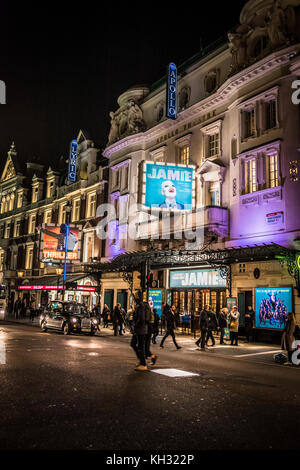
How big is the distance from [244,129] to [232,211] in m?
4.62

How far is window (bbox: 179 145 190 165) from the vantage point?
26.9m

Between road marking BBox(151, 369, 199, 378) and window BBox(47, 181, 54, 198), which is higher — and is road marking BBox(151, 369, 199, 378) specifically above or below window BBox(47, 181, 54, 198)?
below

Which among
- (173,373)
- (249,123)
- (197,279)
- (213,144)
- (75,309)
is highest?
(249,123)

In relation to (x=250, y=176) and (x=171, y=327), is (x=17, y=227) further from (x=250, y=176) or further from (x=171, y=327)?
(x=171, y=327)

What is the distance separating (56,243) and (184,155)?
1402 centimetres

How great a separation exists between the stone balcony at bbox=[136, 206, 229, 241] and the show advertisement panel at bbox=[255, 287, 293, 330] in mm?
4232

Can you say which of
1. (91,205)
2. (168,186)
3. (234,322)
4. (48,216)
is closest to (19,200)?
(48,216)

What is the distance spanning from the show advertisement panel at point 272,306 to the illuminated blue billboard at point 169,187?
735cm

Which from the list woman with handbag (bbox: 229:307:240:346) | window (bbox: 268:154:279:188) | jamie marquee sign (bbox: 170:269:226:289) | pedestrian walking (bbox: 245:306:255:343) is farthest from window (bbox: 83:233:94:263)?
woman with handbag (bbox: 229:307:240:346)

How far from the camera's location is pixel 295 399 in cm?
740

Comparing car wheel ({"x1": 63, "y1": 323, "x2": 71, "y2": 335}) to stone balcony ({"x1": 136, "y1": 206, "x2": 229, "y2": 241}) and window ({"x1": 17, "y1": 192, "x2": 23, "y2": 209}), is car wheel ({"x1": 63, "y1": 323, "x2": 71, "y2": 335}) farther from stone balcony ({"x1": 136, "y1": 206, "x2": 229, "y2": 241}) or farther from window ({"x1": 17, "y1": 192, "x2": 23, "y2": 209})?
window ({"x1": 17, "y1": 192, "x2": 23, "y2": 209})

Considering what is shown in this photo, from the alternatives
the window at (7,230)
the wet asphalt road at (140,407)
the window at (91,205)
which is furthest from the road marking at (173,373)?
the window at (7,230)

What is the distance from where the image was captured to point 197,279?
82.2ft

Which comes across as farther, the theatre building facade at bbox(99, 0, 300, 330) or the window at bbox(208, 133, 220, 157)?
the window at bbox(208, 133, 220, 157)
